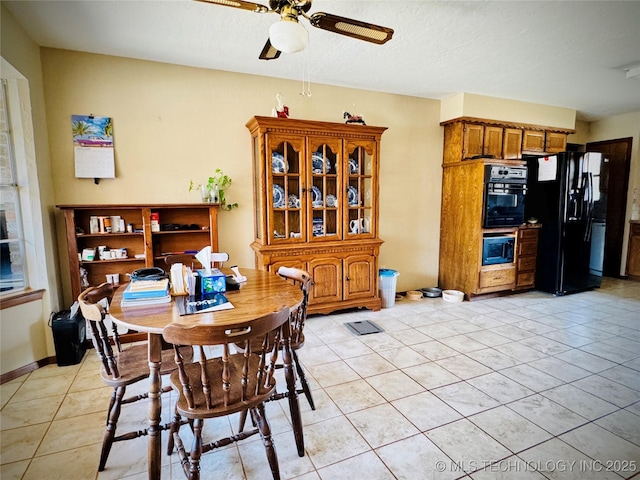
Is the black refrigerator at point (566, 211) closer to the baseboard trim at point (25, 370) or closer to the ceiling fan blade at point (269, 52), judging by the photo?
the ceiling fan blade at point (269, 52)

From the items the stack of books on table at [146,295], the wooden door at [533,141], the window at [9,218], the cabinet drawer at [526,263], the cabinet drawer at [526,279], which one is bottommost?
the cabinet drawer at [526,279]

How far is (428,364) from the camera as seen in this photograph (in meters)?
2.76

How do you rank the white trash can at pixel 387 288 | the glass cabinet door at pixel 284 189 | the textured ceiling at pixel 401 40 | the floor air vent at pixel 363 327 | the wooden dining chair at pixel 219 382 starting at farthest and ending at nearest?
the white trash can at pixel 387 288, the glass cabinet door at pixel 284 189, the floor air vent at pixel 363 327, the textured ceiling at pixel 401 40, the wooden dining chair at pixel 219 382

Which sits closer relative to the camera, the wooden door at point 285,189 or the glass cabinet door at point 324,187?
the wooden door at point 285,189

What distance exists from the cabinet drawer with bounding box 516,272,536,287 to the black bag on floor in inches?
202

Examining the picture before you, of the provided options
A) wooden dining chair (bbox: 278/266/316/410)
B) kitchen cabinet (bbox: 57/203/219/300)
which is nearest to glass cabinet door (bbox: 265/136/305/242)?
kitchen cabinet (bbox: 57/203/219/300)

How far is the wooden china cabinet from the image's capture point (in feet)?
11.5

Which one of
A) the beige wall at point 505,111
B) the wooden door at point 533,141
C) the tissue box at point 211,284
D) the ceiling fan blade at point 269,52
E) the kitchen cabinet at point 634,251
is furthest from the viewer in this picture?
the kitchen cabinet at point 634,251

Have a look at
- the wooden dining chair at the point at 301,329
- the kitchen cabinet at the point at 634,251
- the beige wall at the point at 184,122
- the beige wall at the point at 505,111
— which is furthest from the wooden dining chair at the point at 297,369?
the kitchen cabinet at the point at 634,251

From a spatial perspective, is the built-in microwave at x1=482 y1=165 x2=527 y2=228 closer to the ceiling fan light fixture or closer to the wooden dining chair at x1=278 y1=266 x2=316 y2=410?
the wooden dining chair at x1=278 y1=266 x2=316 y2=410

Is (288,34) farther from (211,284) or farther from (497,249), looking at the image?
(497,249)

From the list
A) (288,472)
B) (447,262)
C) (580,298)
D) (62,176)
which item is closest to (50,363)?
(62,176)

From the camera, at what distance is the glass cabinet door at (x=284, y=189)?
3.50 meters

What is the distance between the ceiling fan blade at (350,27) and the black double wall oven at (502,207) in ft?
9.25
